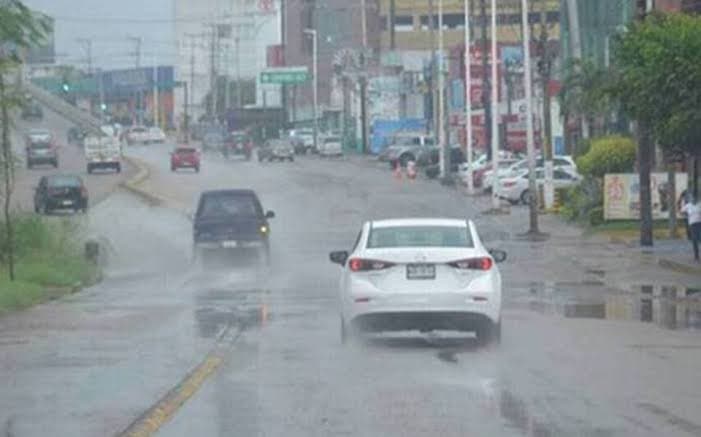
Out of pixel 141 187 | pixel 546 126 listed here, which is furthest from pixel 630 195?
A: pixel 141 187

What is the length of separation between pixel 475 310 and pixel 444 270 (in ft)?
1.98

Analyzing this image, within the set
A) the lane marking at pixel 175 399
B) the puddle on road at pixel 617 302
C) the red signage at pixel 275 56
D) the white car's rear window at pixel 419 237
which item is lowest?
the puddle on road at pixel 617 302

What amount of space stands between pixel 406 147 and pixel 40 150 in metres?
20.9

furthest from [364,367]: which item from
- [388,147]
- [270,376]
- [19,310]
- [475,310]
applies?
[388,147]

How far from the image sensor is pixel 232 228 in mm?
48281

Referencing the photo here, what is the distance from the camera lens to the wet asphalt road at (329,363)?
1619 centimetres

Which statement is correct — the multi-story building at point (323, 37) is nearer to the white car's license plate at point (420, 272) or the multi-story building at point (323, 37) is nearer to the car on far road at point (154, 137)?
the car on far road at point (154, 137)

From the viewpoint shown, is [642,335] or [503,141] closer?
[642,335]

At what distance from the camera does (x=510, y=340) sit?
81.1 ft

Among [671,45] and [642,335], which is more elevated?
[671,45]

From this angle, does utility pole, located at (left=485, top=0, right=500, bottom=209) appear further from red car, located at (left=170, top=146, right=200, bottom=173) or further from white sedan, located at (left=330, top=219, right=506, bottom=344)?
white sedan, located at (left=330, top=219, right=506, bottom=344)

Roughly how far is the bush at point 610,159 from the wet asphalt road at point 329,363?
1911 cm

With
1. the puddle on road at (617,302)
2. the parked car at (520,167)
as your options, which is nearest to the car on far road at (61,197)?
the parked car at (520,167)

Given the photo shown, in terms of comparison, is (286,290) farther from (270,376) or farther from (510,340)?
(270,376)
